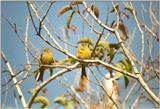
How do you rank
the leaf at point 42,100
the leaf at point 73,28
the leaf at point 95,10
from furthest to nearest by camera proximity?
the leaf at point 42,100, the leaf at point 73,28, the leaf at point 95,10

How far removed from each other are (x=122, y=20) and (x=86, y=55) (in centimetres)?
56

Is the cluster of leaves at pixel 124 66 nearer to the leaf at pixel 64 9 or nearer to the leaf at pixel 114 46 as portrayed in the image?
the leaf at pixel 114 46

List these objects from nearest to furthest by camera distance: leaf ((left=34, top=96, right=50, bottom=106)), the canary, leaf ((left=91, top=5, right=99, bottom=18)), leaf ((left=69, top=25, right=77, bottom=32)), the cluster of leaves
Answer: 1. the canary
2. the cluster of leaves
3. leaf ((left=91, top=5, right=99, bottom=18))
4. leaf ((left=69, top=25, right=77, bottom=32))
5. leaf ((left=34, top=96, right=50, bottom=106))

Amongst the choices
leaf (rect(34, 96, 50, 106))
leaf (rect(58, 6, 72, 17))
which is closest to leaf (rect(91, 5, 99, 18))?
leaf (rect(58, 6, 72, 17))

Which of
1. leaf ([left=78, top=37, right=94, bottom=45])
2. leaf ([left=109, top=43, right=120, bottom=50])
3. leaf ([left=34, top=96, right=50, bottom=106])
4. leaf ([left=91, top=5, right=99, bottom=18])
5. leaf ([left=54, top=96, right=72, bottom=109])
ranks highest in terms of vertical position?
leaf ([left=91, top=5, right=99, bottom=18])

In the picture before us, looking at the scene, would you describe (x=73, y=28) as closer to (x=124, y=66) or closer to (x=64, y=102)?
(x=124, y=66)

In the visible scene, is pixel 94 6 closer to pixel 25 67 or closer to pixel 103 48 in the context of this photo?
pixel 103 48

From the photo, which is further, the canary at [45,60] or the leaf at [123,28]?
the leaf at [123,28]

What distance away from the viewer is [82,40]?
2.05 metres

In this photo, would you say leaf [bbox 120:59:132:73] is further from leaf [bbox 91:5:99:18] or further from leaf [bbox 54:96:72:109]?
leaf [bbox 54:96:72:109]

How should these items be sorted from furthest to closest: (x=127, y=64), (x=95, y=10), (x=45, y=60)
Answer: (x=95, y=10), (x=127, y=64), (x=45, y=60)

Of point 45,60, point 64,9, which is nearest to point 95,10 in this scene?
point 64,9

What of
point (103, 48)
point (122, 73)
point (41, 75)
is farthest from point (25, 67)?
point (122, 73)

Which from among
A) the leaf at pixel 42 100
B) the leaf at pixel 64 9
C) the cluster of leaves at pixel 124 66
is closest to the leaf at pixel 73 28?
the leaf at pixel 64 9
